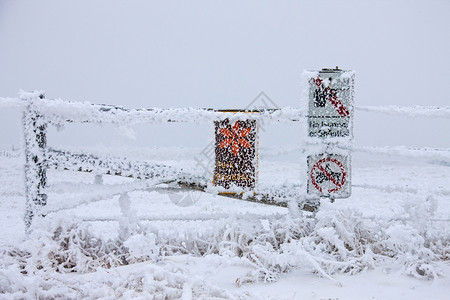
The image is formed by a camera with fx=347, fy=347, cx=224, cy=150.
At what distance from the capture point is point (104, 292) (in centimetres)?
186

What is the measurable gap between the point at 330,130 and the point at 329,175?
406 millimetres

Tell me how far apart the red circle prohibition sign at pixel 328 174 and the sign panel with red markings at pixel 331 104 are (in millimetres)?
235

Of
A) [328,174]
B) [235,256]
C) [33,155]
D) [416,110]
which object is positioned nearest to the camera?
[235,256]

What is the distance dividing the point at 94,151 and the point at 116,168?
0.86ft

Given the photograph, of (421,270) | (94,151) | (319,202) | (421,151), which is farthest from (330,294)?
(94,151)

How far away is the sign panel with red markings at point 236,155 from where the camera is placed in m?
3.12

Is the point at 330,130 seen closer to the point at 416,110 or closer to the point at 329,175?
the point at 329,175

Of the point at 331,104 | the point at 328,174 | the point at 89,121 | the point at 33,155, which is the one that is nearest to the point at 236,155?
the point at 328,174

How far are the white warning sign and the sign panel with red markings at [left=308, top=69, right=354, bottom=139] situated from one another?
0.21m

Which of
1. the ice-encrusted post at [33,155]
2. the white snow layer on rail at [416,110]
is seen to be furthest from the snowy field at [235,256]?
the white snow layer on rail at [416,110]

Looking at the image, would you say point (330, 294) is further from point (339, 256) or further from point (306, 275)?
point (339, 256)

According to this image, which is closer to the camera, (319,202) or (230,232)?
(230,232)

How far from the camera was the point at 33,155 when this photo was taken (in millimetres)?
3025

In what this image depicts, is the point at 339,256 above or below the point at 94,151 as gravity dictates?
below
